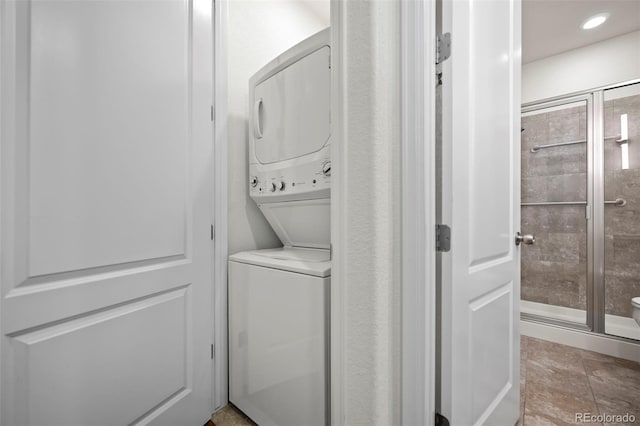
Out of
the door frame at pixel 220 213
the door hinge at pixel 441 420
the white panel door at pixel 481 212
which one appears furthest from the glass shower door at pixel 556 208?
the door frame at pixel 220 213

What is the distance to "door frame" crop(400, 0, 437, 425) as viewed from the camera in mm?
923

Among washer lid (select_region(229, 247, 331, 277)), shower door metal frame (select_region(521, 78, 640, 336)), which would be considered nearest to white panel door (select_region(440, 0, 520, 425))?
washer lid (select_region(229, 247, 331, 277))

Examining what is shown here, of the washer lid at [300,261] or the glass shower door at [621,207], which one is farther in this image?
the glass shower door at [621,207]

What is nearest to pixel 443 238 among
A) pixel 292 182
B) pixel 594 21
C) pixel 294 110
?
pixel 292 182

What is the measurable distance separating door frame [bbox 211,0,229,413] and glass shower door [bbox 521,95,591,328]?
273 cm

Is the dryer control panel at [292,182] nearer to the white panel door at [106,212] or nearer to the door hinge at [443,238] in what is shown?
the white panel door at [106,212]

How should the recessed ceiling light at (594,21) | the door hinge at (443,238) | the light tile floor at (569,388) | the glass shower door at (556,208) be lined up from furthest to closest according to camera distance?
the glass shower door at (556,208)
the recessed ceiling light at (594,21)
the light tile floor at (569,388)
the door hinge at (443,238)

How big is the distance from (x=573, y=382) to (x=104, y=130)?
2845 mm

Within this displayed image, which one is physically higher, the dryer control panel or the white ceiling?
the white ceiling

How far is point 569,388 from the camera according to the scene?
1.78 metres

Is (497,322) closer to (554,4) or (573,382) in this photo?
(573,382)

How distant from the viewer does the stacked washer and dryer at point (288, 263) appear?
1.14m

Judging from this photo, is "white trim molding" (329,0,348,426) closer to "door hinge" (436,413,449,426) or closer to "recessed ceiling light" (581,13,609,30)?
"door hinge" (436,413,449,426)

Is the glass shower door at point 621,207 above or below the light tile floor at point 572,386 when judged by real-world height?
above
